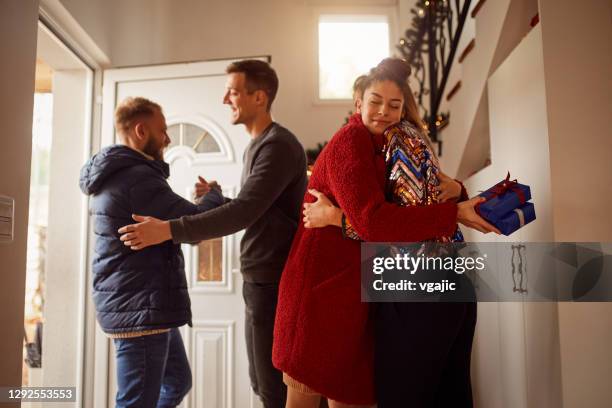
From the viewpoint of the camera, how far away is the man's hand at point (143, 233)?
4.67 ft

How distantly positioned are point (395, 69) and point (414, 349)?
2.25 feet

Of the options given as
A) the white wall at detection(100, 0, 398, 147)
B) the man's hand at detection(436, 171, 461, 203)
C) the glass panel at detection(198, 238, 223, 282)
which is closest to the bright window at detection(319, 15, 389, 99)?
the white wall at detection(100, 0, 398, 147)

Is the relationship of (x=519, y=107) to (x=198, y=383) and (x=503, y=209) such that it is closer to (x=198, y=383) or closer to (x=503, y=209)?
(x=503, y=209)

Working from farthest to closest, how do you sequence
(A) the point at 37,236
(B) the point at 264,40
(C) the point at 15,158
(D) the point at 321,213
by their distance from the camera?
(A) the point at 37,236
(B) the point at 264,40
(C) the point at 15,158
(D) the point at 321,213

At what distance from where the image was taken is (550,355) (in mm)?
1255

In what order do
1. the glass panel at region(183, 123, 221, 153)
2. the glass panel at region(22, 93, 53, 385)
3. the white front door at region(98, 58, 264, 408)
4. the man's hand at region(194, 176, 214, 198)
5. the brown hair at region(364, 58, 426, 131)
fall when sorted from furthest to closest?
1. the glass panel at region(22, 93, 53, 385)
2. the glass panel at region(183, 123, 221, 153)
3. the white front door at region(98, 58, 264, 408)
4. the man's hand at region(194, 176, 214, 198)
5. the brown hair at region(364, 58, 426, 131)

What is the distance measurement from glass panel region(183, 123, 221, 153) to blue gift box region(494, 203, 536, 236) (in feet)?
5.96

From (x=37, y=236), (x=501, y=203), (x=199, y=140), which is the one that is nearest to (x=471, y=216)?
(x=501, y=203)

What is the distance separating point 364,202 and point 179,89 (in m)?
1.89

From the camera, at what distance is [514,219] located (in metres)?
1.03

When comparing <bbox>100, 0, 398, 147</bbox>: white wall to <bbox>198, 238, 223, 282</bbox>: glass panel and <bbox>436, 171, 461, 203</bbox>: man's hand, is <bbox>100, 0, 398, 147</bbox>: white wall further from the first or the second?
<bbox>436, 171, 461, 203</bbox>: man's hand

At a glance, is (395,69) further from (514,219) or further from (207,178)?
(207,178)

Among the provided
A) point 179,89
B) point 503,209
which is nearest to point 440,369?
point 503,209

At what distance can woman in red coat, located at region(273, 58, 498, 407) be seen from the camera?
104 centimetres
